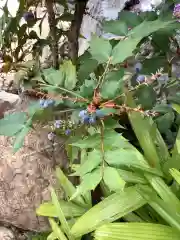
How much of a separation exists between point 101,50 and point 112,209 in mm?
419

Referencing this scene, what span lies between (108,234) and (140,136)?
311 mm

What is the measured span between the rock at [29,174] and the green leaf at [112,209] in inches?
14.5

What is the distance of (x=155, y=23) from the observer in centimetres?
94

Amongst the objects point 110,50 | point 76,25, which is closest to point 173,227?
point 110,50

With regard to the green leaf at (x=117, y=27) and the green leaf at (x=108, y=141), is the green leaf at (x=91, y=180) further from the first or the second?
the green leaf at (x=117, y=27)

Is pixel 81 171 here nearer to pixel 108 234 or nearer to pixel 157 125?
pixel 108 234

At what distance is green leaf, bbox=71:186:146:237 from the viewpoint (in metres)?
1.04

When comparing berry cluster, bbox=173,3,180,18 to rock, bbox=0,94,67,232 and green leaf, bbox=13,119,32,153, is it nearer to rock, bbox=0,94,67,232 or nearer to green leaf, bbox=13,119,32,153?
green leaf, bbox=13,119,32,153

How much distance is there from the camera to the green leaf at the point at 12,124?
3.16 feet

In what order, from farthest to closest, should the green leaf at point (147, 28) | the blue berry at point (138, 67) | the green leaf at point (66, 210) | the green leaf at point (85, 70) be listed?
the green leaf at point (66, 210) < the blue berry at point (138, 67) < the green leaf at point (85, 70) < the green leaf at point (147, 28)

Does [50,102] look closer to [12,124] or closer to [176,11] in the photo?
[12,124]

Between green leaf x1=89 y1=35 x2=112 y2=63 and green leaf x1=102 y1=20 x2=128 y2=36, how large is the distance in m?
0.05

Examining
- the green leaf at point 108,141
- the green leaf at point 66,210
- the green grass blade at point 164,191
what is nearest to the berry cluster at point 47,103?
the green leaf at point 108,141

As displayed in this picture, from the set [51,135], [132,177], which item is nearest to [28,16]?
[51,135]
